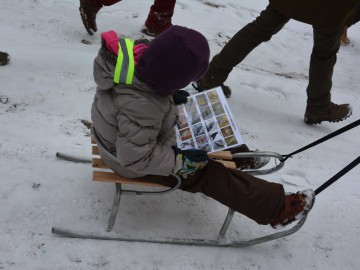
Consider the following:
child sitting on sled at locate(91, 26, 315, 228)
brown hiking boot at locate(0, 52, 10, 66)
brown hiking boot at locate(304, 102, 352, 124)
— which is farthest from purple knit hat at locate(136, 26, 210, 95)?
brown hiking boot at locate(0, 52, 10, 66)

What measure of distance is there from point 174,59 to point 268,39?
5.94 ft

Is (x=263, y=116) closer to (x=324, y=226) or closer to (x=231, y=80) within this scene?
(x=231, y=80)

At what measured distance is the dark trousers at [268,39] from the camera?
310 centimetres

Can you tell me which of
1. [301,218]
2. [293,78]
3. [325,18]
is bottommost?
[293,78]

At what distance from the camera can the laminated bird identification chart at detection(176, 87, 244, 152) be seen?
2.32 meters

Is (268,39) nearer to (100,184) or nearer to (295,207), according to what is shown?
(295,207)

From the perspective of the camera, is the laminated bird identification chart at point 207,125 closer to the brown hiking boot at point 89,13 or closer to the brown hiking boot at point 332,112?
the brown hiking boot at point 332,112

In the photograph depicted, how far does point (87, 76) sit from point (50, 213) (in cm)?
167

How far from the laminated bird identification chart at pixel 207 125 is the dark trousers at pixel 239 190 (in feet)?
0.70

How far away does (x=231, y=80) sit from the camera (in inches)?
160

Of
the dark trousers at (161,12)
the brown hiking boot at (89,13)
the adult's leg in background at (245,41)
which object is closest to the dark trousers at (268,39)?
the adult's leg in background at (245,41)

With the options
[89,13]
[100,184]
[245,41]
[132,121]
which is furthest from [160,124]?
[89,13]

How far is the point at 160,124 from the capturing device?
190 cm

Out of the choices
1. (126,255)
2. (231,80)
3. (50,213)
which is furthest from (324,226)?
(231,80)
